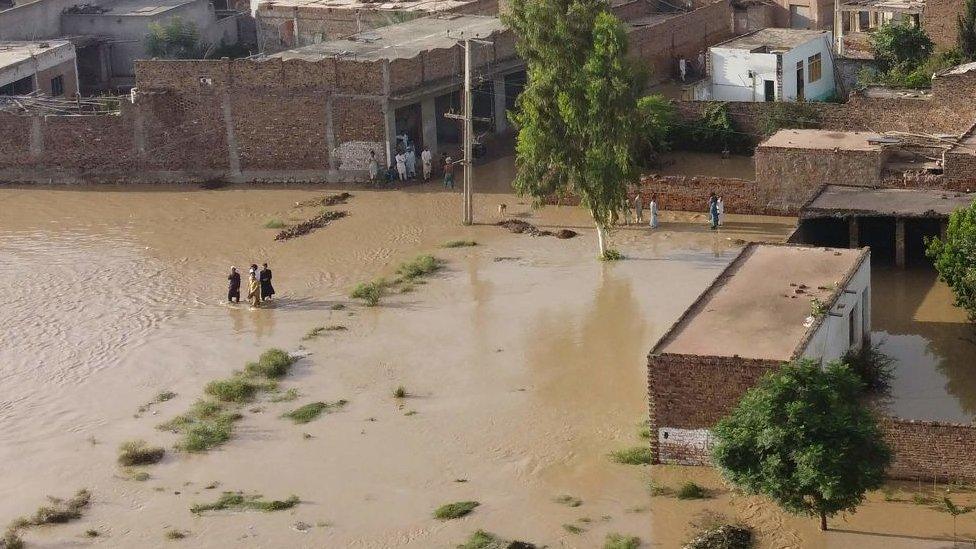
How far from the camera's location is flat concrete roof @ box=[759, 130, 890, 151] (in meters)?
33.3

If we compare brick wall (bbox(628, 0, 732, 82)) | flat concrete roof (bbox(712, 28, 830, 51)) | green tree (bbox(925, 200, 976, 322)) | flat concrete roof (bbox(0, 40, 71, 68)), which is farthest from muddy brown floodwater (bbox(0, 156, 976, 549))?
brick wall (bbox(628, 0, 732, 82))

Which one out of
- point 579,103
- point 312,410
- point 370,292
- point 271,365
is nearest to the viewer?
point 312,410

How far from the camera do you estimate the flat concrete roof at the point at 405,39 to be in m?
39.5

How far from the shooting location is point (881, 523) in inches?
764

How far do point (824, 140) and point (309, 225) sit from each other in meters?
11.4

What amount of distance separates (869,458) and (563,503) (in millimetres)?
4112

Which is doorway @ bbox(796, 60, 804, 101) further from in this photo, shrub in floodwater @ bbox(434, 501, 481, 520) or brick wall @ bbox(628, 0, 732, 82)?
shrub in floodwater @ bbox(434, 501, 481, 520)

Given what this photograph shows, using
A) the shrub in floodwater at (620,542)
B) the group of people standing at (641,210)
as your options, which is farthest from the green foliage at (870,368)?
the group of people standing at (641,210)

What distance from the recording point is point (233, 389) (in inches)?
985

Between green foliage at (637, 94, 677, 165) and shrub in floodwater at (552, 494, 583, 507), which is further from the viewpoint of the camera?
green foliage at (637, 94, 677, 165)

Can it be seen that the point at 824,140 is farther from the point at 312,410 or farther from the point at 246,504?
the point at 246,504

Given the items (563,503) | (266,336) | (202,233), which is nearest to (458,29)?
(202,233)

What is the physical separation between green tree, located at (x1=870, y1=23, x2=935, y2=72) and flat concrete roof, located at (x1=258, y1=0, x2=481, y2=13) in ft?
42.7

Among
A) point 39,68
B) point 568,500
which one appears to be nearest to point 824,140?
point 568,500
